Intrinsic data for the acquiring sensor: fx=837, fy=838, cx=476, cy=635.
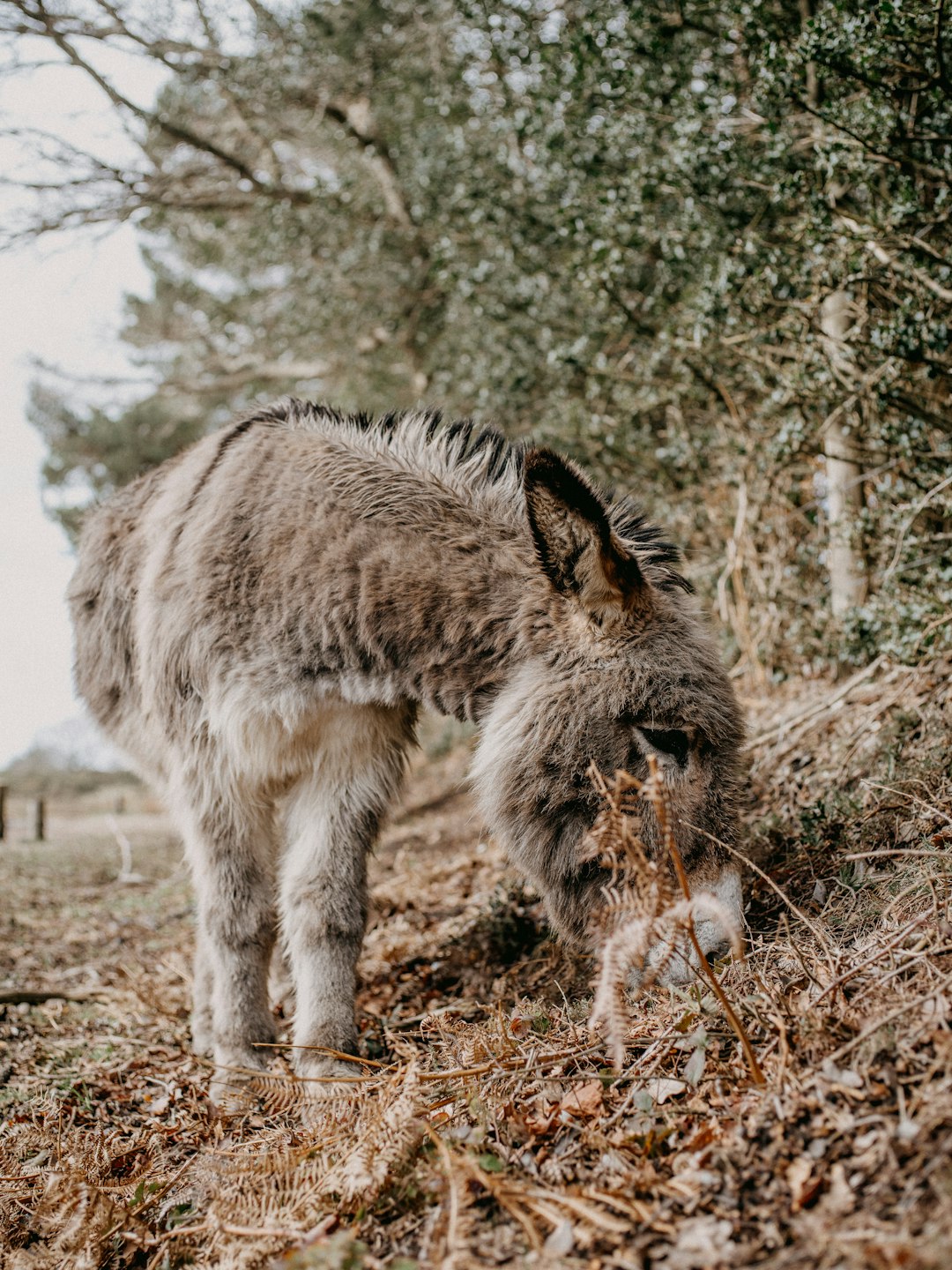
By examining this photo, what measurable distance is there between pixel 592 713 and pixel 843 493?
9.12ft

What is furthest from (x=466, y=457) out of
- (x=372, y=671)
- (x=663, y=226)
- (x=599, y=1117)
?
(x=663, y=226)

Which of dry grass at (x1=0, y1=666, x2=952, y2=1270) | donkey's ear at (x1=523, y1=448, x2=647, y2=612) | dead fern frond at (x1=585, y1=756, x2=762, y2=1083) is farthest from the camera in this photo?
donkey's ear at (x1=523, y1=448, x2=647, y2=612)

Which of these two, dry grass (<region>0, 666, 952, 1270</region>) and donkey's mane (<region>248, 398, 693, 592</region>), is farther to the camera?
donkey's mane (<region>248, 398, 693, 592</region>)

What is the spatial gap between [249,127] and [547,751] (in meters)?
8.95

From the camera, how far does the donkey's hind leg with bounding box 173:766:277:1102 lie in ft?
10.0

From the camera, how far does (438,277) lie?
22.4 ft

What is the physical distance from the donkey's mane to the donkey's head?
276 millimetres

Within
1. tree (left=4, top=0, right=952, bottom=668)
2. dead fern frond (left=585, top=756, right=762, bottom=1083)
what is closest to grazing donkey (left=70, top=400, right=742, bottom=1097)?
dead fern frond (left=585, top=756, right=762, bottom=1083)

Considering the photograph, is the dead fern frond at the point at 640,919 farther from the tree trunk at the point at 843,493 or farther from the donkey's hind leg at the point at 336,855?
the tree trunk at the point at 843,493

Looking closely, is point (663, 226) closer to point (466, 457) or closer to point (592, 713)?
point (466, 457)

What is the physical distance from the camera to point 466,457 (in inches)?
125

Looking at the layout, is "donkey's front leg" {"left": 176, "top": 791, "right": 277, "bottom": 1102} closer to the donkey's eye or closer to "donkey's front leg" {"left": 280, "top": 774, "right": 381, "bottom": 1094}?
"donkey's front leg" {"left": 280, "top": 774, "right": 381, "bottom": 1094}

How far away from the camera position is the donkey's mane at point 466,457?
→ 2990mm

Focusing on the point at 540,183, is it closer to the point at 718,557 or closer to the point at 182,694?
the point at 718,557
